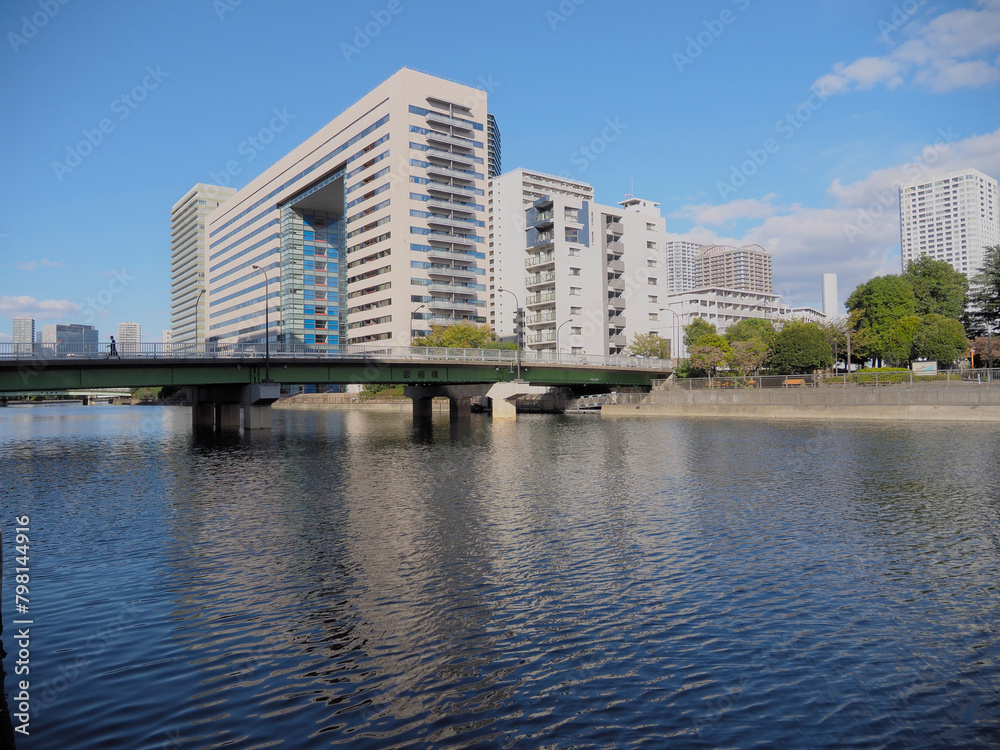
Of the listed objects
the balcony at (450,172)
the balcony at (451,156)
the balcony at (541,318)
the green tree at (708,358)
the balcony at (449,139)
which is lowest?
the green tree at (708,358)

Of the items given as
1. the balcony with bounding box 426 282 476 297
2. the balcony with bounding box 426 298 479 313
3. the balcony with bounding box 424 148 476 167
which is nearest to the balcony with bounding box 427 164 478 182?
the balcony with bounding box 424 148 476 167

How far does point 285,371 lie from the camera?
58438mm

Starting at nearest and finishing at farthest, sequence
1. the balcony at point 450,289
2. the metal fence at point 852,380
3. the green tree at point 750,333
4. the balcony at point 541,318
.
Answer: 1. the metal fence at point 852,380
2. the green tree at point 750,333
3. the balcony at point 541,318
4. the balcony at point 450,289

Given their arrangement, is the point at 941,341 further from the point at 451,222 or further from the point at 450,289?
the point at 451,222

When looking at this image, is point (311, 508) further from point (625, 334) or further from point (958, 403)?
point (625, 334)

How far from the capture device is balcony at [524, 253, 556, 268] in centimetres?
11125

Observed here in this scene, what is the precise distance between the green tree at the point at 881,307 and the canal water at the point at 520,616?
7903cm

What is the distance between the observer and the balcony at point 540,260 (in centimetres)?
11125

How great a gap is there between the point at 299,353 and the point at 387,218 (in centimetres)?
6660

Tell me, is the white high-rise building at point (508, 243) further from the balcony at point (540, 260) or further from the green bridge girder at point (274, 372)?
the green bridge girder at point (274, 372)

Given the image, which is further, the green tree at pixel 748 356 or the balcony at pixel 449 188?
the balcony at pixel 449 188

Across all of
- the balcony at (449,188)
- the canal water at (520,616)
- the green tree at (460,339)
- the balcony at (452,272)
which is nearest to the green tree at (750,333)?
the green tree at (460,339)

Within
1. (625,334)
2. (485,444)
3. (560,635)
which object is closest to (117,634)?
(560,635)

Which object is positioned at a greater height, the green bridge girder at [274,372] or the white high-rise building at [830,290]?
the white high-rise building at [830,290]
